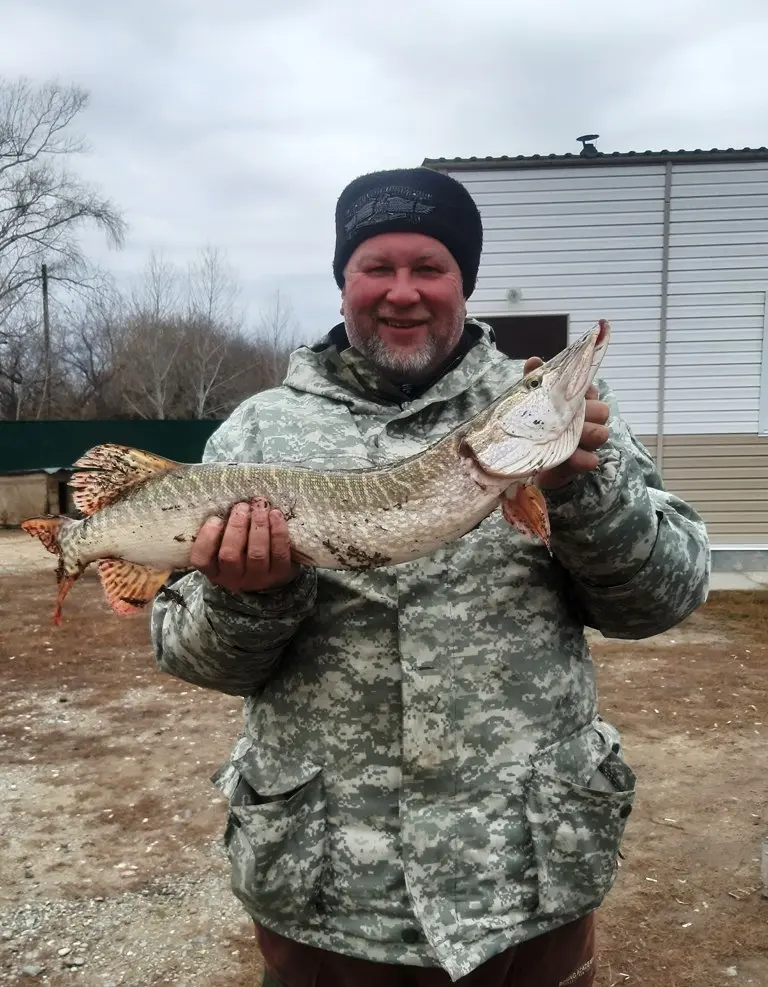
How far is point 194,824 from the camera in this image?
5.32 meters

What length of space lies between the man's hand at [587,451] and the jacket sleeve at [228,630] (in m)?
0.68

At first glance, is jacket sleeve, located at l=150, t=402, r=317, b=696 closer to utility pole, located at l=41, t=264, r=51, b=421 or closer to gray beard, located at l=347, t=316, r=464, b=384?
gray beard, located at l=347, t=316, r=464, b=384

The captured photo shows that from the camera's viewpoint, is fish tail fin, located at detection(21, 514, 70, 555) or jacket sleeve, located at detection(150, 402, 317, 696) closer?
jacket sleeve, located at detection(150, 402, 317, 696)

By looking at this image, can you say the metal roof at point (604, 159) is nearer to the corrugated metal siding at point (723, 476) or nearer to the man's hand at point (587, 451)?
the corrugated metal siding at point (723, 476)

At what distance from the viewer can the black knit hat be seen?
255 centimetres

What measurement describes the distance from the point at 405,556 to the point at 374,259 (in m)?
0.94

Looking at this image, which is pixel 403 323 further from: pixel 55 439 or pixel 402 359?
pixel 55 439

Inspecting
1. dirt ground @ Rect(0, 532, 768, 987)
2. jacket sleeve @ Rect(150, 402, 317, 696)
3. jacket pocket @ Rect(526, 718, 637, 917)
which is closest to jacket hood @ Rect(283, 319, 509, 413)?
jacket sleeve @ Rect(150, 402, 317, 696)

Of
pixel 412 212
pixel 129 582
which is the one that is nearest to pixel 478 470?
pixel 412 212

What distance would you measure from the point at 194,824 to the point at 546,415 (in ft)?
14.2

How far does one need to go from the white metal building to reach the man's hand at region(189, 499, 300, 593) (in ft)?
33.0

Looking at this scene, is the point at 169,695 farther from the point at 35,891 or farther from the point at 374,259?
the point at 374,259

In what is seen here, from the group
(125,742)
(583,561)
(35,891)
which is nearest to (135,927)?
(35,891)

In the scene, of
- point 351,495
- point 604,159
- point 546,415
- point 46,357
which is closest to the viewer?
point 546,415
